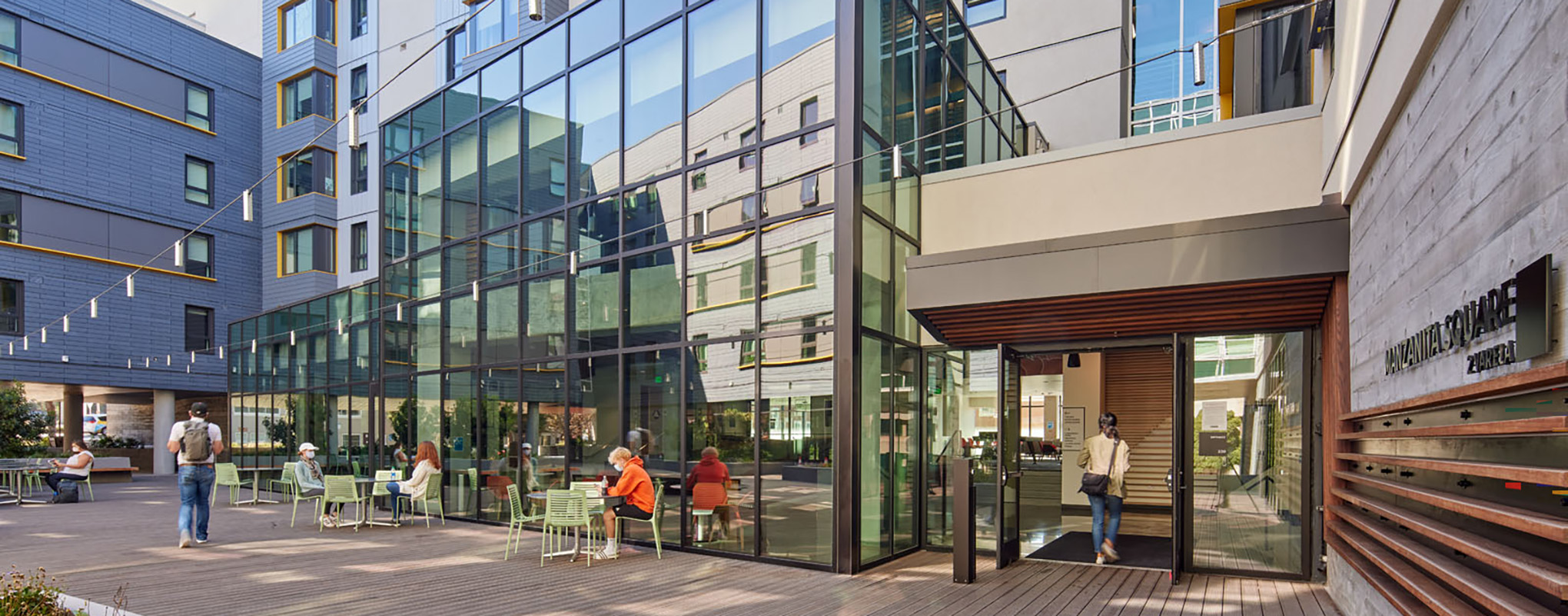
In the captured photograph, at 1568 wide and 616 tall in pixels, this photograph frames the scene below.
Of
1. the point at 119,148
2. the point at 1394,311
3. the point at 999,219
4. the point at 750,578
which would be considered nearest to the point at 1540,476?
the point at 1394,311

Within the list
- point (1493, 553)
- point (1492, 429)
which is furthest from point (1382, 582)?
point (1492, 429)

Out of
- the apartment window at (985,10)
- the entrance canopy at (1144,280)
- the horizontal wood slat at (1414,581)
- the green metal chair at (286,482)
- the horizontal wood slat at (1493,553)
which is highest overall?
the apartment window at (985,10)

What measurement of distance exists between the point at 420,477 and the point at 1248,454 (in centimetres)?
961

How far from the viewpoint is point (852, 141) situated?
8703 mm

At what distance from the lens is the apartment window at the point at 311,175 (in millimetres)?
25875

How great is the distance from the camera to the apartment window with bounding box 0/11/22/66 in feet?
71.3

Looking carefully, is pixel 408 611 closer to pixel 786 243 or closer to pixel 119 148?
pixel 786 243

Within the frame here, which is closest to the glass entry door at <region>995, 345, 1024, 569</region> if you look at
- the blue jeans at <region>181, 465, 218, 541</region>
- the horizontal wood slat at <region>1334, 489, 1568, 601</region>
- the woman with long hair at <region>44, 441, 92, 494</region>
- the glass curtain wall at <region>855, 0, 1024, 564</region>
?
the glass curtain wall at <region>855, 0, 1024, 564</region>

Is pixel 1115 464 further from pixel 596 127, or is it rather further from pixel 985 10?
pixel 985 10

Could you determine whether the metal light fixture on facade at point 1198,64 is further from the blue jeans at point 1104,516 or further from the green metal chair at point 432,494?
the green metal chair at point 432,494

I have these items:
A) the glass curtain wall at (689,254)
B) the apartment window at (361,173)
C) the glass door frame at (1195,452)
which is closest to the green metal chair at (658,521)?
the glass curtain wall at (689,254)

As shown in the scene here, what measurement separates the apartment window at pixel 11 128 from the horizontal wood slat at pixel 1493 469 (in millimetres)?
27931

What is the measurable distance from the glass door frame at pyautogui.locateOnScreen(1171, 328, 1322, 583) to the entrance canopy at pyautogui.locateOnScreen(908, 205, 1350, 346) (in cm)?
21

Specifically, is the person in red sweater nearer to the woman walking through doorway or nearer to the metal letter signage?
the woman walking through doorway
